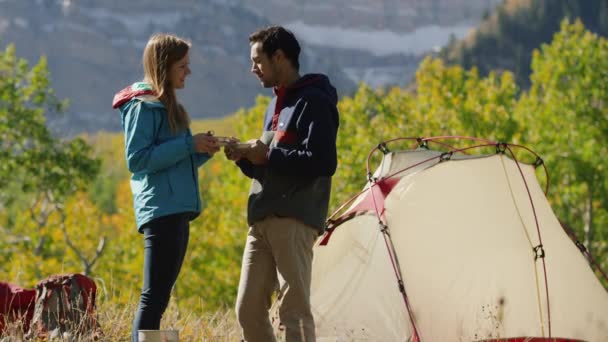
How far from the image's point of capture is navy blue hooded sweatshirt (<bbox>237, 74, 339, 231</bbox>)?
4.87 metres

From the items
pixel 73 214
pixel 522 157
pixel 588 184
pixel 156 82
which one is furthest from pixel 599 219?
pixel 156 82

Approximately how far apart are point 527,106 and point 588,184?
19.4 ft

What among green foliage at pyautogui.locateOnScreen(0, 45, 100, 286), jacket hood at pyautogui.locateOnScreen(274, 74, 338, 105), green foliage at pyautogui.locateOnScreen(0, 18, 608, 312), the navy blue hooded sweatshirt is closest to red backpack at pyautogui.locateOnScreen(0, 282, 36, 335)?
the navy blue hooded sweatshirt

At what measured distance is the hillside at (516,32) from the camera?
193 m

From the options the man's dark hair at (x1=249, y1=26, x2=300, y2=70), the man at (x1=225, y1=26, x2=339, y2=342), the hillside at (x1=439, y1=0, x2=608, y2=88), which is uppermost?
the hillside at (x1=439, y1=0, x2=608, y2=88)

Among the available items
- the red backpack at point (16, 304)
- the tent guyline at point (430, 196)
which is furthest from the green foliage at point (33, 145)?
the red backpack at point (16, 304)

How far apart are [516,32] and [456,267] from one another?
19795cm

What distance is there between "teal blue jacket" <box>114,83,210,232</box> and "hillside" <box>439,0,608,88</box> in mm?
189056

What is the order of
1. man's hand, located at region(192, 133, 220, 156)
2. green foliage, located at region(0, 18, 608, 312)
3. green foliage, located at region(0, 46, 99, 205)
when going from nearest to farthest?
man's hand, located at region(192, 133, 220, 156) < green foliage, located at region(0, 46, 99, 205) < green foliage, located at region(0, 18, 608, 312)

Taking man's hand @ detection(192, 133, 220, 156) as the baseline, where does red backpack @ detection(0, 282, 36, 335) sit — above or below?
below

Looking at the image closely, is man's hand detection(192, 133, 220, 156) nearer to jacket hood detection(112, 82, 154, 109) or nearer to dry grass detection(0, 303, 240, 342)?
jacket hood detection(112, 82, 154, 109)

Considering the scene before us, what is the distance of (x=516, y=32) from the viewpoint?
198250 mm

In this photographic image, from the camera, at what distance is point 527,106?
38344 mm

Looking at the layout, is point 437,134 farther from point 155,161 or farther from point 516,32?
point 516,32
